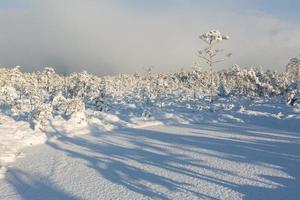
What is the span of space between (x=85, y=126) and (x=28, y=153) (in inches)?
267

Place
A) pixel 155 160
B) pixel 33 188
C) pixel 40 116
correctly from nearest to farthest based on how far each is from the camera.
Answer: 1. pixel 33 188
2. pixel 155 160
3. pixel 40 116

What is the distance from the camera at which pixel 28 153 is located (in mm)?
15320

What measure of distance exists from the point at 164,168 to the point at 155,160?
125 centimetres

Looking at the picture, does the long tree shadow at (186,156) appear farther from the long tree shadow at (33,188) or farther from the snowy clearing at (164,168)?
the long tree shadow at (33,188)

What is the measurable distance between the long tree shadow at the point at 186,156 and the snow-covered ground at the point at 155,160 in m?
0.02

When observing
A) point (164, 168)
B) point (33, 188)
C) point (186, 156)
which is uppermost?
point (186, 156)

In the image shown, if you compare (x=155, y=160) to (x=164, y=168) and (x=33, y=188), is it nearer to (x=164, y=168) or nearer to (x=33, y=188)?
(x=164, y=168)

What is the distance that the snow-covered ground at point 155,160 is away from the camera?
9.68 meters

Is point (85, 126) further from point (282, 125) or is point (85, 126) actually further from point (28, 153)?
point (282, 125)

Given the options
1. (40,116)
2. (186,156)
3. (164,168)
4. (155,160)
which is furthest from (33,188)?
(40,116)

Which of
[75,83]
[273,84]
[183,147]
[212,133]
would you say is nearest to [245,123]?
[212,133]

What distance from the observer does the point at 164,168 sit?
1181 cm

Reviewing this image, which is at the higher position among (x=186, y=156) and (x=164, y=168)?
(x=186, y=156)

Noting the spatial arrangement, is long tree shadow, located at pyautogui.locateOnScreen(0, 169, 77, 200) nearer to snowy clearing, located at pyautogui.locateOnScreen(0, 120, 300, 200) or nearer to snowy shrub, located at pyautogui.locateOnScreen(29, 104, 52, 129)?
snowy clearing, located at pyautogui.locateOnScreen(0, 120, 300, 200)
